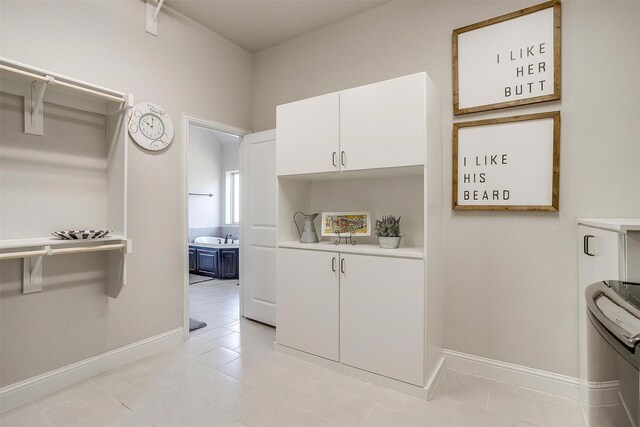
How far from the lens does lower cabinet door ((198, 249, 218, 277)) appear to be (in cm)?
573

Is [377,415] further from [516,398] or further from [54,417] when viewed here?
[54,417]

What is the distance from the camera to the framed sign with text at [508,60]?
2.02 metres

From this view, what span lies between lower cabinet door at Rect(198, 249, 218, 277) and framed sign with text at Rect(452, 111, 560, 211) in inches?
182

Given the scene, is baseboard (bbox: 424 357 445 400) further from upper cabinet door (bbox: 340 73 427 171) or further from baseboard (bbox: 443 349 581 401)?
upper cabinet door (bbox: 340 73 427 171)

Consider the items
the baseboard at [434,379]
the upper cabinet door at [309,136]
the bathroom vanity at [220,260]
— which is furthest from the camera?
the bathroom vanity at [220,260]

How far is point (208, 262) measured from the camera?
19.2ft

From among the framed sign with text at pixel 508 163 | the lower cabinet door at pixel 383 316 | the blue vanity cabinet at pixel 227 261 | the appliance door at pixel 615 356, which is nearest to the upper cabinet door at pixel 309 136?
the lower cabinet door at pixel 383 316

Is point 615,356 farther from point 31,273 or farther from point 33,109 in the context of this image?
point 33,109

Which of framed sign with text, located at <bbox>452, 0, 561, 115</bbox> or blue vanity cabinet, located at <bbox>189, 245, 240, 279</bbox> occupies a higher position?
framed sign with text, located at <bbox>452, 0, 561, 115</bbox>

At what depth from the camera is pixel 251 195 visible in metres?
3.46

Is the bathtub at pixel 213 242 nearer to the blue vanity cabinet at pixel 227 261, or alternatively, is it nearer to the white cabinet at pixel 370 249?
the blue vanity cabinet at pixel 227 261

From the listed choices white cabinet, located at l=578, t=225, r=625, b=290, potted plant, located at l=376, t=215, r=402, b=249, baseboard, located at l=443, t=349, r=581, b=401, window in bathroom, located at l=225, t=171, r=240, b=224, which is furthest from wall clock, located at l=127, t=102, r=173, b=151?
window in bathroom, located at l=225, t=171, r=240, b=224

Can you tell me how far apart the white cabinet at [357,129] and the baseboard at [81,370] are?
70.6 inches

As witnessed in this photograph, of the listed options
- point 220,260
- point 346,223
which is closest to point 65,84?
point 346,223
